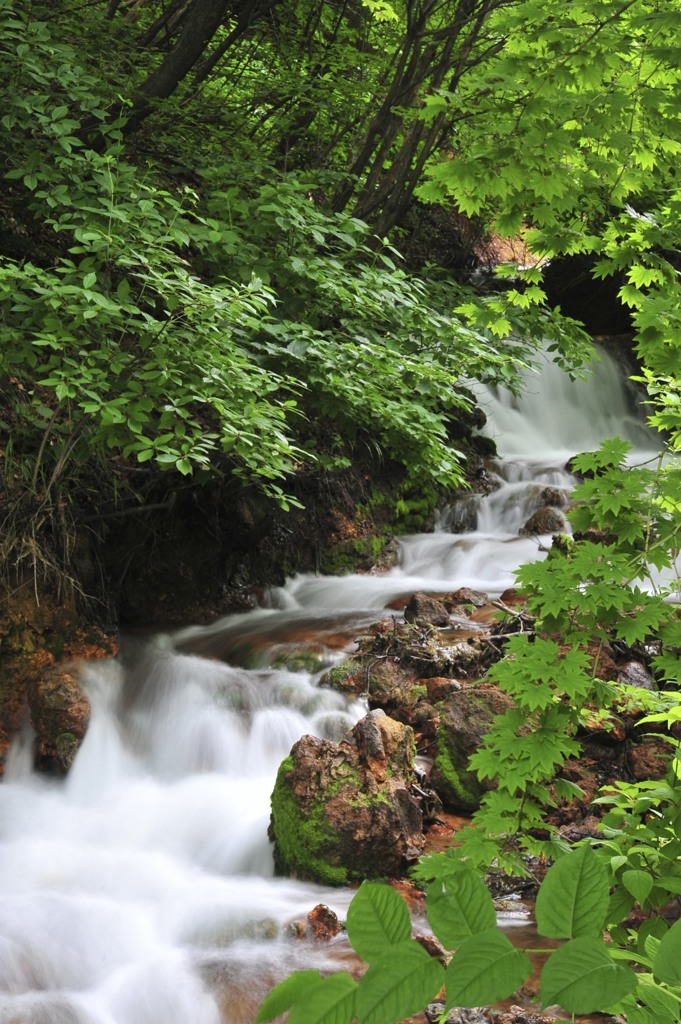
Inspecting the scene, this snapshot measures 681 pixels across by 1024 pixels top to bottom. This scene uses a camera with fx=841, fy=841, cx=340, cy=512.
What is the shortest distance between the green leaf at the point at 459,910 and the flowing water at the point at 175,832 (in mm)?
2852

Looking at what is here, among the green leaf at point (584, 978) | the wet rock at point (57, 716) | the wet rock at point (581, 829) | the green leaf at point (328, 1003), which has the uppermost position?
the green leaf at point (584, 978)

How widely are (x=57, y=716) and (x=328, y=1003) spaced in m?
4.88

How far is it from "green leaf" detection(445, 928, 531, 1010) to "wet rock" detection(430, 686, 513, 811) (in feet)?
12.6

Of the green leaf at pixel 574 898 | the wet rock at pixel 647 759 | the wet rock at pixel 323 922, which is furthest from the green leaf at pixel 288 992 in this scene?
the wet rock at pixel 647 759

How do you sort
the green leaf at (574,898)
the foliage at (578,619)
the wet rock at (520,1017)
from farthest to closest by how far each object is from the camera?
the wet rock at (520,1017) → the foliage at (578,619) → the green leaf at (574,898)

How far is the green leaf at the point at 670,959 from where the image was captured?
76 centimetres

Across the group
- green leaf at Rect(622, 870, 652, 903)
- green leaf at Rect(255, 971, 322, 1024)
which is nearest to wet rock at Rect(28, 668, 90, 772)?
green leaf at Rect(622, 870, 652, 903)

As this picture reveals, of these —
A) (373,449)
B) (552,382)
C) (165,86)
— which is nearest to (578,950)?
(165,86)

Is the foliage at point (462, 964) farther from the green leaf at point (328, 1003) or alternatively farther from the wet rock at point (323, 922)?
the wet rock at point (323, 922)

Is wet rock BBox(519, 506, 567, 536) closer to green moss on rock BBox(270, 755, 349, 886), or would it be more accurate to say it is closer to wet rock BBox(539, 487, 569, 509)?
wet rock BBox(539, 487, 569, 509)

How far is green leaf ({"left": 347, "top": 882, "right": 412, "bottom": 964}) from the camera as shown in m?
0.76

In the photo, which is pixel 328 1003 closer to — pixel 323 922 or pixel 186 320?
pixel 323 922

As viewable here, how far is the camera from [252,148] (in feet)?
25.7

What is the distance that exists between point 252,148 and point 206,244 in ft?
8.23
